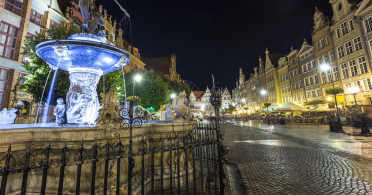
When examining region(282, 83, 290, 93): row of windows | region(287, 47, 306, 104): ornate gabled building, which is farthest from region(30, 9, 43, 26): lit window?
region(282, 83, 290, 93): row of windows

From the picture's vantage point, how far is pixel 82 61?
5.27m

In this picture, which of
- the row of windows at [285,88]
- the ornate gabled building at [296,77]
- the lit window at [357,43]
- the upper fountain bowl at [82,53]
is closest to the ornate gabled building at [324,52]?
the lit window at [357,43]

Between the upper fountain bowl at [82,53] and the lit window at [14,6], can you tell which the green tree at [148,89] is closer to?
the lit window at [14,6]

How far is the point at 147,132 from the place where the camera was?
3867 mm

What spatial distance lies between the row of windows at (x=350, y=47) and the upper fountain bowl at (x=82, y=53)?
29.0 m

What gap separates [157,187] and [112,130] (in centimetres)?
186

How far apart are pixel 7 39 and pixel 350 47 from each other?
133 ft

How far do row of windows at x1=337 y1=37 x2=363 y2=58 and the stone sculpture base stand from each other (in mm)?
30003

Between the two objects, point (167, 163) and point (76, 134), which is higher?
point (76, 134)

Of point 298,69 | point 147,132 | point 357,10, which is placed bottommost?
point 147,132

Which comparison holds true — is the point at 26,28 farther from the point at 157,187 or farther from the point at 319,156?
the point at 319,156

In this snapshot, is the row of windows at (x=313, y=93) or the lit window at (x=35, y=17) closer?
the lit window at (x=35, y=17)

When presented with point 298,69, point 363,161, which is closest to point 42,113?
point 363,161

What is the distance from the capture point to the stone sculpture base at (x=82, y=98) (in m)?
5.34
